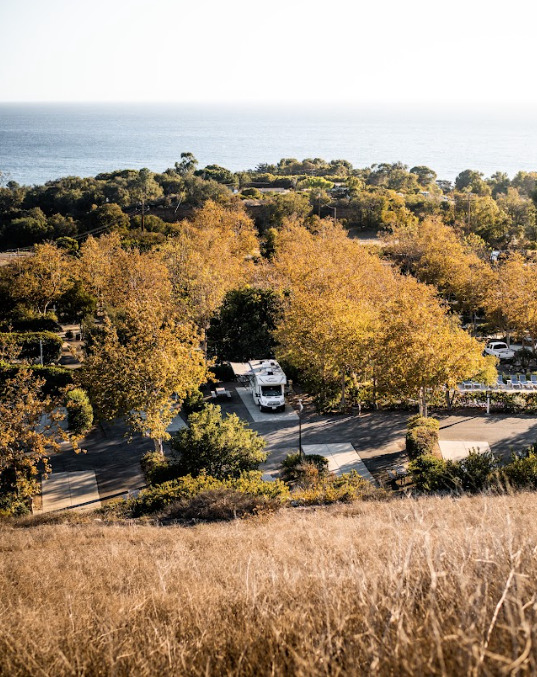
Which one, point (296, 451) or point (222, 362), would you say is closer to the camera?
point (296, 451)

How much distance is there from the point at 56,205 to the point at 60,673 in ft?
254

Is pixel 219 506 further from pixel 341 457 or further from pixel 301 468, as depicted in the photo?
pixel 341 457

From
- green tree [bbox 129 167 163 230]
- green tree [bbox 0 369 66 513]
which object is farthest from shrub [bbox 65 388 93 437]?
green tree [bbox 129 167 163 230]

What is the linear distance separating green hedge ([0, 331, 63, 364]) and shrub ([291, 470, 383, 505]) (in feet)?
57.1

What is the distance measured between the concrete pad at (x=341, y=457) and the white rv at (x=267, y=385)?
3.30 metres

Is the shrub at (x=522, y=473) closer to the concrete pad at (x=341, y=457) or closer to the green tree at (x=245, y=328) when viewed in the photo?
the concrete pad at (x=341, y=457)

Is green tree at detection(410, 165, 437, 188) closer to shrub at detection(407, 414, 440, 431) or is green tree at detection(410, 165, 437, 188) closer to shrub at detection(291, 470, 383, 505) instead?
shrub at detection(407, 414, 440, 431)

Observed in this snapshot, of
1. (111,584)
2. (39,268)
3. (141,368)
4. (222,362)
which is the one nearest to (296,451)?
(141,368)

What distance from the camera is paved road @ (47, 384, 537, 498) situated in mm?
18781

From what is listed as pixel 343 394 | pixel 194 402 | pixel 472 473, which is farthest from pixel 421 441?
pixel 194 402

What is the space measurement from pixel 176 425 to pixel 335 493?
9.32m

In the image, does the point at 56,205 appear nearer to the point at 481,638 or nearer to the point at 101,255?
the point at 101,255

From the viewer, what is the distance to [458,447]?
19531 millimetres

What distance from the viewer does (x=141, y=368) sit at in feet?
61.3
